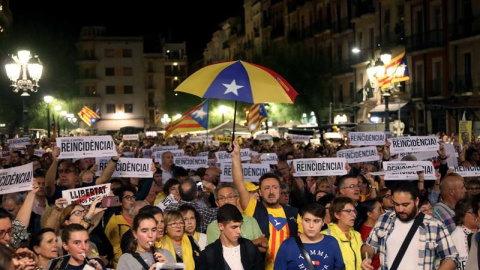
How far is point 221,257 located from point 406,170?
17.2ft

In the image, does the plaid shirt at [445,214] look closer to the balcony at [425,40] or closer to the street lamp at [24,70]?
the street lamp at [24,70]

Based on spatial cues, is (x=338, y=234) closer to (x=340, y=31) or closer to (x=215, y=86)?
(x=215, y=86)

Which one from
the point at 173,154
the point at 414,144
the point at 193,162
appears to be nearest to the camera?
the point at 414,144

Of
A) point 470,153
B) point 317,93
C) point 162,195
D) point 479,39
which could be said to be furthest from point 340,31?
point 162,195

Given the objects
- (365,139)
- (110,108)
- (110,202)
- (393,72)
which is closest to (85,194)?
(110,202)

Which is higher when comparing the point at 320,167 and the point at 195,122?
the point at 195,122

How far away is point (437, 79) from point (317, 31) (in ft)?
67.1

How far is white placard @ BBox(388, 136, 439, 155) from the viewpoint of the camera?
567 inches

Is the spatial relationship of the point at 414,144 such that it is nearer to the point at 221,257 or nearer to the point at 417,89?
the point at 221,257

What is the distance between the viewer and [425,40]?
4962cm

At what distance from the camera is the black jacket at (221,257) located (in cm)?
759

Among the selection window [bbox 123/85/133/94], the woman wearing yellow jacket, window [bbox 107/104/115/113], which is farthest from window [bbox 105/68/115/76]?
the woman wearing yellow jacket

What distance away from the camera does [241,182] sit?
929cm

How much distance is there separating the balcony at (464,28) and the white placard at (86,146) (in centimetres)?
3458
